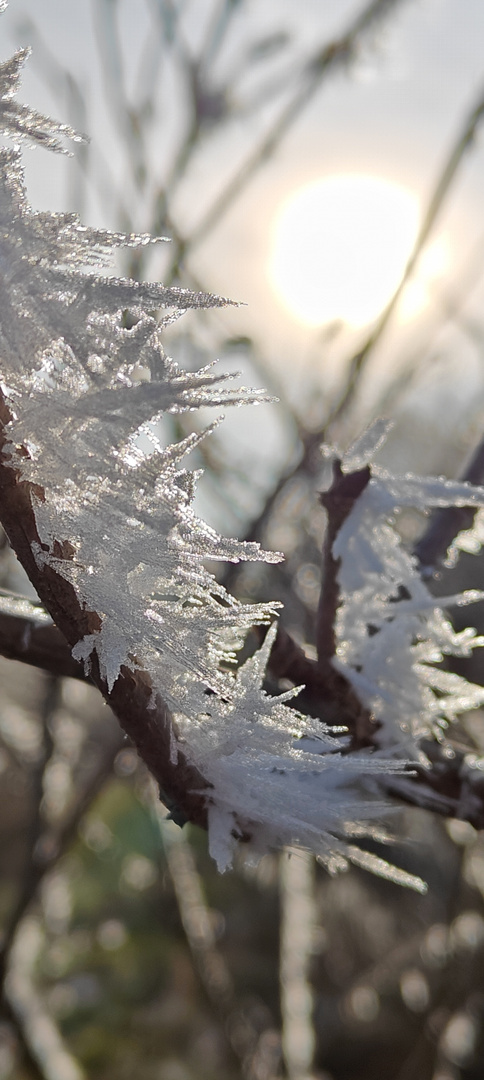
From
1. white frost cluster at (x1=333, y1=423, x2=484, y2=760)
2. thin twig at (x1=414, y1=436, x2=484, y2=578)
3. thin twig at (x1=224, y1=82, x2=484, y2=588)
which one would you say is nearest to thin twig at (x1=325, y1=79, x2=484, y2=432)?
thin twig at (x1=224, y1=82, x2=484, y2=588)

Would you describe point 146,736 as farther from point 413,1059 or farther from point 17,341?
point 413,1059

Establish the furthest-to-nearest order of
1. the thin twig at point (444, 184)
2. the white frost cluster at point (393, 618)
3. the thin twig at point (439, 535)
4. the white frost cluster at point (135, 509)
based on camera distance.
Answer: the thin twig at point (444, 184), the thin twig at point (439, 535), the white frost cluster at point (393, 618), the white frost cluster at point (135, 509)

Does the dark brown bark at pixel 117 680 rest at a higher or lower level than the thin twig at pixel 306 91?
lower

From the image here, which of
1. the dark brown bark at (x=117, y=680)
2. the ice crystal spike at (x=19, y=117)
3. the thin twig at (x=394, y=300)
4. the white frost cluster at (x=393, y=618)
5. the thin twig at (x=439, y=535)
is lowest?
the dark brown bark at (x=117, y=680)

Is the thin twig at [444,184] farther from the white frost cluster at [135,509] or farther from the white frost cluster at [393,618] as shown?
the white frost cluster at [135,509]

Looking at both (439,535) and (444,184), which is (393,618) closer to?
(439,535)

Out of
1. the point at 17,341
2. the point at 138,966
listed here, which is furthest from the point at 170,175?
the point at 138,966

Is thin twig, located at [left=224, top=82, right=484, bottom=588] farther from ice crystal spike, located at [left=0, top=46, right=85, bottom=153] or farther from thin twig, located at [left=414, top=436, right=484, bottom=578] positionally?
ice crystal spike, located at [left=0, top=46, right=85, bottom=153]

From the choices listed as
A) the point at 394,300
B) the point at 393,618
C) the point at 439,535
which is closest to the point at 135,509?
the point at 393,618

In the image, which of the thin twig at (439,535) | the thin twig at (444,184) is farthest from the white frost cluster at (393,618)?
the thin twig at (444,184)
